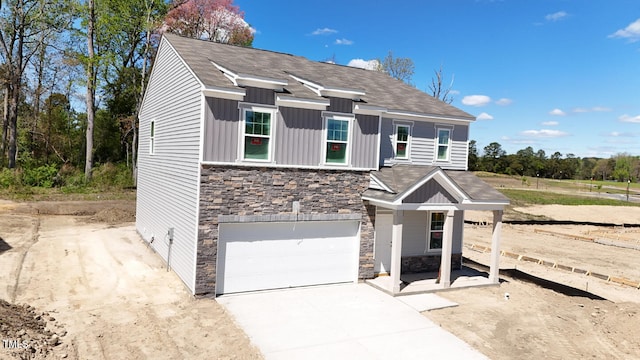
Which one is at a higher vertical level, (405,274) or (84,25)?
(84,25)

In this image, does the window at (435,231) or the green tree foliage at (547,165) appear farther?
the green tree foliage at (547,165)

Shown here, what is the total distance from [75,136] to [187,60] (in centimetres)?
3319

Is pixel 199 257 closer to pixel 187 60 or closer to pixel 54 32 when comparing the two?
pixel 187 60

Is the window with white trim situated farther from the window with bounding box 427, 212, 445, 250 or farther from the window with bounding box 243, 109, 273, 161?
the window with bounding box 243, 109, 273, 161

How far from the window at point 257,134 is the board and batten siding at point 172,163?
4.39ft

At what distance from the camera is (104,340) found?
848cm

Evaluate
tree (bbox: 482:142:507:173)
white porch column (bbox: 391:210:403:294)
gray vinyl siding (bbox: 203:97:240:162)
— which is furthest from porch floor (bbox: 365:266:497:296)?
tree (bbox: 482:142:507:173)

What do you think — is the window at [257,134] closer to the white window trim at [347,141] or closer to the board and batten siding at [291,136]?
the board and batten siding at [291,136]

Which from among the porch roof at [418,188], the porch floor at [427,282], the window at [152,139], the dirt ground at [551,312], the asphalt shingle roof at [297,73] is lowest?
the dirt ground at [551,312]

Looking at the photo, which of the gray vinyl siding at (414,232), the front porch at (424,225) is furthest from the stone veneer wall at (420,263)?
the gray vinyl siding at (414,232)

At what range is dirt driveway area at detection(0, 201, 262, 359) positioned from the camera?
8.09 metres

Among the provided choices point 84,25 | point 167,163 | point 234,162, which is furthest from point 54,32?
point 234,162

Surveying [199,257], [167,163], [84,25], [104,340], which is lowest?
[104,340]

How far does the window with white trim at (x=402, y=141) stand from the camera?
14797mm
